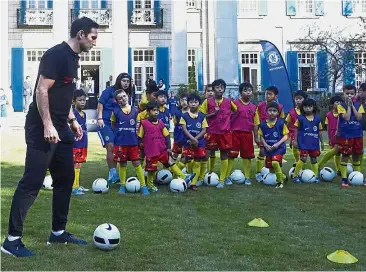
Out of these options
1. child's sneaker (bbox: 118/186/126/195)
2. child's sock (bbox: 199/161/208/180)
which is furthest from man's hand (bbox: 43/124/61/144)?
child's sock (bbox: 199/161/208/180)

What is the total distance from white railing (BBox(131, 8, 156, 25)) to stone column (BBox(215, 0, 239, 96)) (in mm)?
6314

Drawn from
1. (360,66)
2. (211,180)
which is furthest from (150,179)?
(360,66)

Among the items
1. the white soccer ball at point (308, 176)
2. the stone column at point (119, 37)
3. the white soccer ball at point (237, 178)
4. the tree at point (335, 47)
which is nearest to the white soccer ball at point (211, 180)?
the white soccer ball at point (237, 178)

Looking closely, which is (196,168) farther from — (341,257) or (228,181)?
(341,257)

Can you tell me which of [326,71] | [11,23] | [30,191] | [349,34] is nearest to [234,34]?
[326,71]

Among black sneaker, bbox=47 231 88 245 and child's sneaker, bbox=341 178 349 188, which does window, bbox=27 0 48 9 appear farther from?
black sneaker, bbox=47 231 88 245

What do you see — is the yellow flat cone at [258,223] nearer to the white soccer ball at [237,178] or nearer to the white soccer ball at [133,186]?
the white soccer ball at [133,186]

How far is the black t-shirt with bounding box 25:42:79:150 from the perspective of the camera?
5215mm

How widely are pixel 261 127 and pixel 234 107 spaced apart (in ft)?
1.92

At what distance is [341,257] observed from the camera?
5.15 meters

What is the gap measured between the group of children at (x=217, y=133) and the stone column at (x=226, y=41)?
56.2 feet

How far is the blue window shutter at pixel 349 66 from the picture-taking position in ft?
90.2

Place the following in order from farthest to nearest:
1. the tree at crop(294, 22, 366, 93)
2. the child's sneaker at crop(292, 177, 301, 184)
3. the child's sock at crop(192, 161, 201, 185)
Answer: the tree at crop(294, 22, 366, 93)
the child's sneaker at crop(292, 177, 301, 184)
the child's sock at crop(192, 161, 201, 185)

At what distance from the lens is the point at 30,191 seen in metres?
5.27
